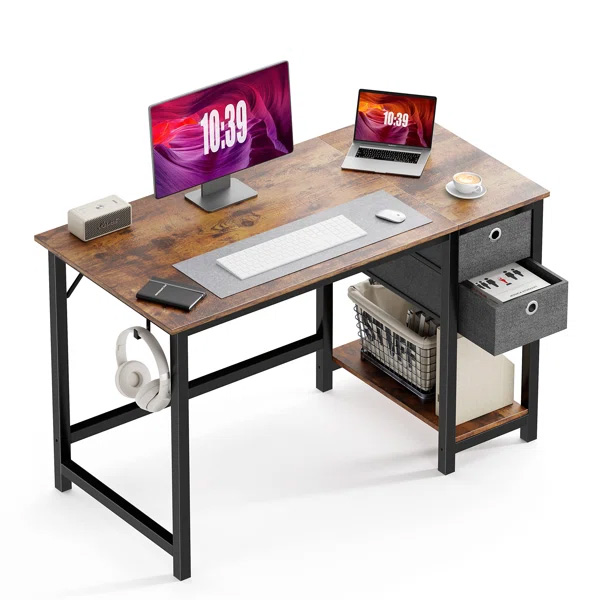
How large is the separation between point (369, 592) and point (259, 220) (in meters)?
1.26

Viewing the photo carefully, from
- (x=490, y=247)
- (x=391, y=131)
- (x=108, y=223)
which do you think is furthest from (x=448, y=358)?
(x=108, y=223)

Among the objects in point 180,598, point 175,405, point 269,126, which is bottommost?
point 180,598

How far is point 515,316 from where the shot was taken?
6.77 metres

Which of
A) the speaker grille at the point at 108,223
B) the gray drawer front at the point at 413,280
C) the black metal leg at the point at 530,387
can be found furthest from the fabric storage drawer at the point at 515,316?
the speaker grille at the point at 108,223

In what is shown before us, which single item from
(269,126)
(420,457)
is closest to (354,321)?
(420,457)

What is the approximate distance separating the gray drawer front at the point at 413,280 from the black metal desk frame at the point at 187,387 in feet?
0.29

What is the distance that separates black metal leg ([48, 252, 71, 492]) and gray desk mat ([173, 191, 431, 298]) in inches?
17.6

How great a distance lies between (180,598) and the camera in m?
6.46

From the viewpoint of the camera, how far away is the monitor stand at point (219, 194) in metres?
6.77

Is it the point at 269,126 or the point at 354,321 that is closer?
the point at 269,126

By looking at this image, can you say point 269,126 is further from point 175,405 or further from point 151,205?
point 175,405

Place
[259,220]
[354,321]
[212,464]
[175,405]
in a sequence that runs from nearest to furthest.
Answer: [175,405], [259,220], [212,464], [354,321]

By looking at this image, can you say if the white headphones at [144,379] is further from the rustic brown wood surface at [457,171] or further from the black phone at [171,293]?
the rustic brown wood surface at [457,171]

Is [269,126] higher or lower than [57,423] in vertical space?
higher
